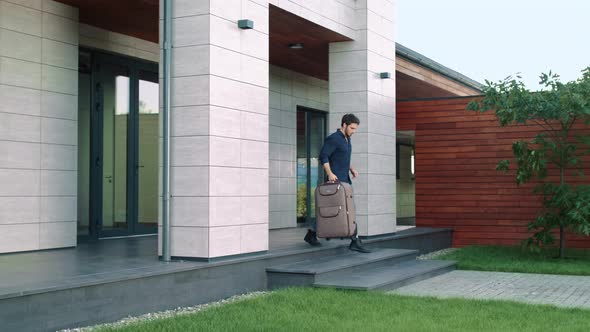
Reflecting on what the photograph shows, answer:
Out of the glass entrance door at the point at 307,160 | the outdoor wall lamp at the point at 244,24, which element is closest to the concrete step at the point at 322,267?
the outdoor wall lamp at the point at 244,24

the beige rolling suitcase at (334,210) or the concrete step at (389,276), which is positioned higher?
the beige rolling suitcase at (334,210)

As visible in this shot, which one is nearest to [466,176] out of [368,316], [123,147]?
[123,147]

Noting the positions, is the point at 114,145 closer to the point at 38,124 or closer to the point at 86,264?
the point at 38,124

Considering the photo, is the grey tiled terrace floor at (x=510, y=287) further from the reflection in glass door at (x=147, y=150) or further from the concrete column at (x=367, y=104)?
the reflection in glass door at (x=147, y=150)

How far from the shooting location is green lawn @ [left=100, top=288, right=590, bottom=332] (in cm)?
522

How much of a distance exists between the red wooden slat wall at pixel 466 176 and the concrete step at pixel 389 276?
10.6ft

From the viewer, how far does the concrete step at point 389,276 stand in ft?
23.3

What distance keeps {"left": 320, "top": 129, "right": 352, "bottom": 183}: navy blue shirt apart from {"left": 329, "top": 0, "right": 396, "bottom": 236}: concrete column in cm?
197

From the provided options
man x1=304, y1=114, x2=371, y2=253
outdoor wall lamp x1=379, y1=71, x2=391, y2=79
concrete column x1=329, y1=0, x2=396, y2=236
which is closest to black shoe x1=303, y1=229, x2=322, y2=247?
man x1=304, y1=114, x2=371, y2=253

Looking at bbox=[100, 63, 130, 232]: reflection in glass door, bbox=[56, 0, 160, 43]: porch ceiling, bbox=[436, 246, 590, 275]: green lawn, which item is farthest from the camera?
bbox=[100, 63, 130, 232]: reflection in glass door

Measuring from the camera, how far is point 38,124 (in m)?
8.28

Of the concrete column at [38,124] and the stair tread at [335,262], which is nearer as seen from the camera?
the stair tread at [335,262]

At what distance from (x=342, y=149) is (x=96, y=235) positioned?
3.80m

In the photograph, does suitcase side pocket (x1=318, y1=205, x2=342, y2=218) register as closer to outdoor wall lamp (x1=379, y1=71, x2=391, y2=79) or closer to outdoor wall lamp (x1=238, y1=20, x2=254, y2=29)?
outdoor wall lamp (x1=238, y1=20, x2=254, y2=29)
